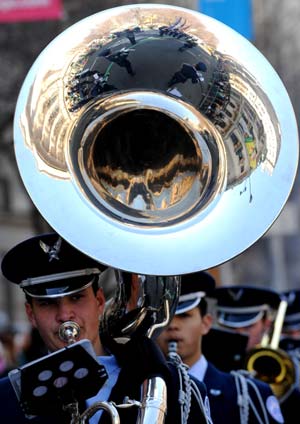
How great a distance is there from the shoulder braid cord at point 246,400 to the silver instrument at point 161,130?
153 centimetres

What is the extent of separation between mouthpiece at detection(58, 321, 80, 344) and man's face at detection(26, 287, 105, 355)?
0.02 metres

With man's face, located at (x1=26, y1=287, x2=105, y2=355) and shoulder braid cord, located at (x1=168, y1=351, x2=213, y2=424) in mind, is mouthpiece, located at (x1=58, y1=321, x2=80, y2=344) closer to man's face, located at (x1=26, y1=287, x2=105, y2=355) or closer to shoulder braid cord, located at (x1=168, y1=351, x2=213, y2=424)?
man's face, located at (x1=26, y1=287, x2=105, y2=355)

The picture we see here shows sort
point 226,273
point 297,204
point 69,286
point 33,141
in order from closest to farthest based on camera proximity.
→ 1. point 33,141
2. point 69,286
3. point 226,273
4. point 297,204

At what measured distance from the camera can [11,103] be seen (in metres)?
15.4

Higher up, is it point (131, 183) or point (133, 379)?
point (131, 183)

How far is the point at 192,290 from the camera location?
19.9 feet

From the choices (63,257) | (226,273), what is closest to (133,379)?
(63,257)

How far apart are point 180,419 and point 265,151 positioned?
93cm

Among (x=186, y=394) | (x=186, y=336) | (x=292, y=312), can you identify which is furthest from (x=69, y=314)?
(x=292, y=312)

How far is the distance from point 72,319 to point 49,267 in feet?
0.84

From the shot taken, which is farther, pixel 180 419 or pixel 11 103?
pixel 11 103

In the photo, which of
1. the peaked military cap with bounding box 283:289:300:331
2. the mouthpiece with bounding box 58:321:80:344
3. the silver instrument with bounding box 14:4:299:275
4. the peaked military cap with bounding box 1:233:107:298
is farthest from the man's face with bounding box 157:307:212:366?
the peaked military cap with bounding box 283:289:300:331

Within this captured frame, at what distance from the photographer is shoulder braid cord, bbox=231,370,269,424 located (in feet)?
18.8

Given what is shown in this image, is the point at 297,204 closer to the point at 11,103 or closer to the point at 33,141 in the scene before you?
the point at 11,103
